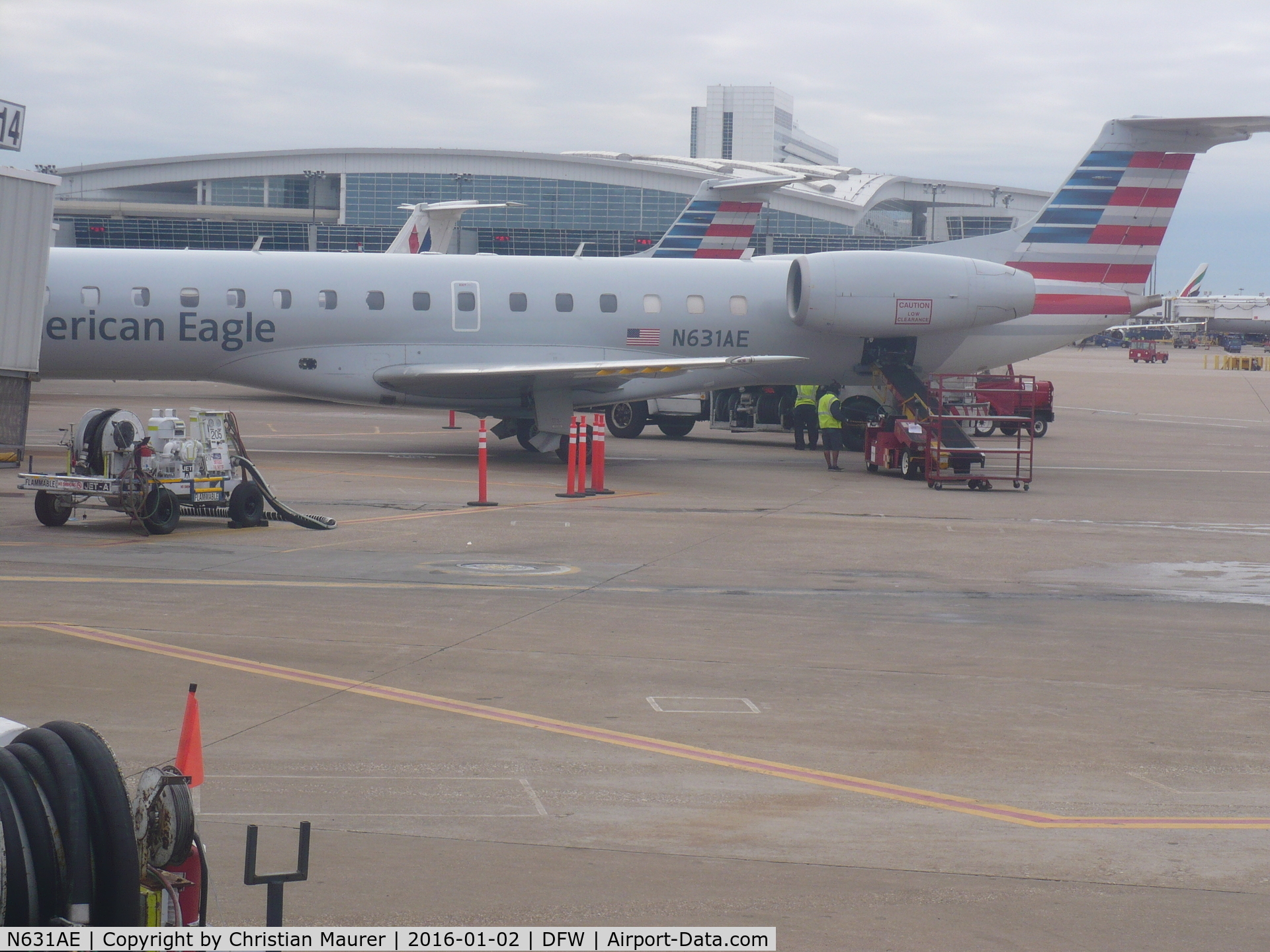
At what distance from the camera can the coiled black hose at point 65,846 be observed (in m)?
4.09

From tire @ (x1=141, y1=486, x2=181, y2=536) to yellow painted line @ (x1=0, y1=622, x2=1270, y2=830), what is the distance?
5053 mm

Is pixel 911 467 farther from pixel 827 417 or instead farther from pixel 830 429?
pixel 827 417

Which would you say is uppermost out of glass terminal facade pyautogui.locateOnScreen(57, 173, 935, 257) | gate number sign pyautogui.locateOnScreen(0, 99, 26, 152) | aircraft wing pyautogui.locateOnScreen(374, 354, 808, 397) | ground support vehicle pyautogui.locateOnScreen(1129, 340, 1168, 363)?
glass terminal facade pyautogui.locateOnScreen(57, 173, 935, 257)

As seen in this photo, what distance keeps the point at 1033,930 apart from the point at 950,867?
0.75 meters

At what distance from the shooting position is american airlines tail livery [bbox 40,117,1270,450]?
24859 mm

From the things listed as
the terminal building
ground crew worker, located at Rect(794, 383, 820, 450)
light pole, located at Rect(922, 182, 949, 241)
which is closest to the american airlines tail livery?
ground crew worker, located at Rect(794, 383, 820, 450)

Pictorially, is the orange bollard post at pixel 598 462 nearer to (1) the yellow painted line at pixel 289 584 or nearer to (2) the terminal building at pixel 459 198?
(1) the yellow painted line at pixel 289 584

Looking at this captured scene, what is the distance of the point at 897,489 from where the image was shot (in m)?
23.4

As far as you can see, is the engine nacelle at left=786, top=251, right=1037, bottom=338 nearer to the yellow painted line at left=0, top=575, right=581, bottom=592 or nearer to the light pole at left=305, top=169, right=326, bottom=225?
the yellow painted line at left=0, top=575, right=581, bottom=592

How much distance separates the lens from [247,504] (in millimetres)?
17031

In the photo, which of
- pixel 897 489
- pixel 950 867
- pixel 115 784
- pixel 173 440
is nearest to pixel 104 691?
pixel 115 784

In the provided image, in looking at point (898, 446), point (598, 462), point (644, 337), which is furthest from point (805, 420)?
point (598, 462)

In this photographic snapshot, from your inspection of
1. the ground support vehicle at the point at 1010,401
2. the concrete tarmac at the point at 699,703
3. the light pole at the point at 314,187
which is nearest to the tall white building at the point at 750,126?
the light pole at the point at 314,187

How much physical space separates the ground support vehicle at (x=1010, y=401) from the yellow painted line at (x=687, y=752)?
66.0ft
